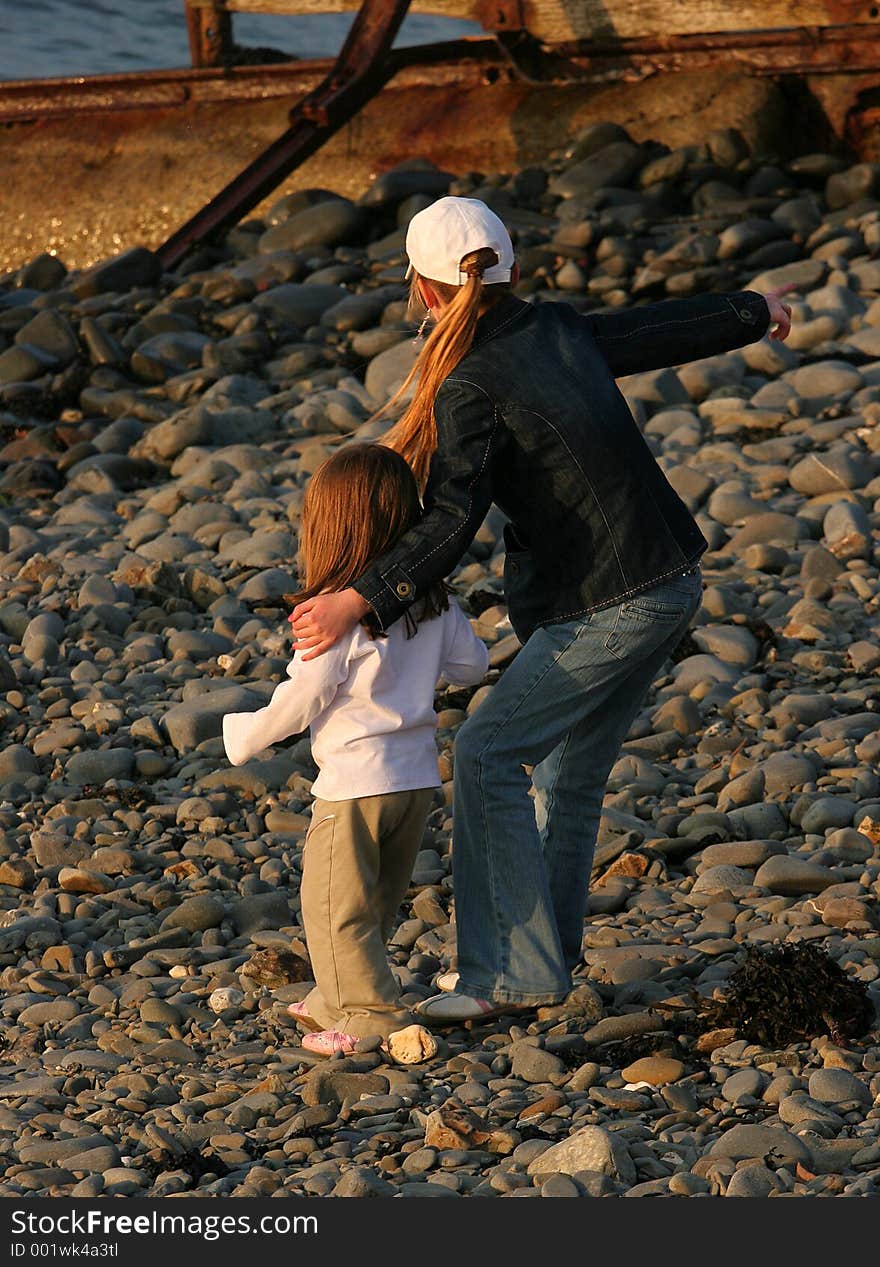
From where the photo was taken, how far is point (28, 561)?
759 centimetres

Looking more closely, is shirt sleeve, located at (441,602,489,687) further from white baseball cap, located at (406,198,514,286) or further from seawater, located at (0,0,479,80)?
seawater, located at (0,0,479,80)

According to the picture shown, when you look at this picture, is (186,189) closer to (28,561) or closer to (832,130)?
(832,130)

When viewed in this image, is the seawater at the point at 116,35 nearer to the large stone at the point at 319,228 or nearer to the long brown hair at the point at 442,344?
the large stone at the point at 319,228

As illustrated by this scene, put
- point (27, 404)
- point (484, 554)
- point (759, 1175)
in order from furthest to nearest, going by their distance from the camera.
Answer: point (27, 404) < point (484, 554) < point (759, 1175)

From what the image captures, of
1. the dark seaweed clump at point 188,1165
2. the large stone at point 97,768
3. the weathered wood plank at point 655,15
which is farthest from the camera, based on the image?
the weathered wood plank at point 655,15

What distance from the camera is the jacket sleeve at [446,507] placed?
11.5 ft

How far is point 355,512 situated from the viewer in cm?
361

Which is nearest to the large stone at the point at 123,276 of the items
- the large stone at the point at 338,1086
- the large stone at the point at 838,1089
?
the large stone at the point at 338,1086

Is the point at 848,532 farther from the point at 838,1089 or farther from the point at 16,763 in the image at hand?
the point at 838,1089

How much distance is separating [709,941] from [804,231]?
6486 mm

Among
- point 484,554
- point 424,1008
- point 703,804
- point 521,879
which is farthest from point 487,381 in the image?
point 484,554

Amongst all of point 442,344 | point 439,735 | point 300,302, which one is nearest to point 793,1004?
point 442,344

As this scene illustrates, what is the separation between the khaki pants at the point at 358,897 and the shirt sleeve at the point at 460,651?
26 cm

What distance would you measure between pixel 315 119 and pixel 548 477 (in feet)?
27.4
